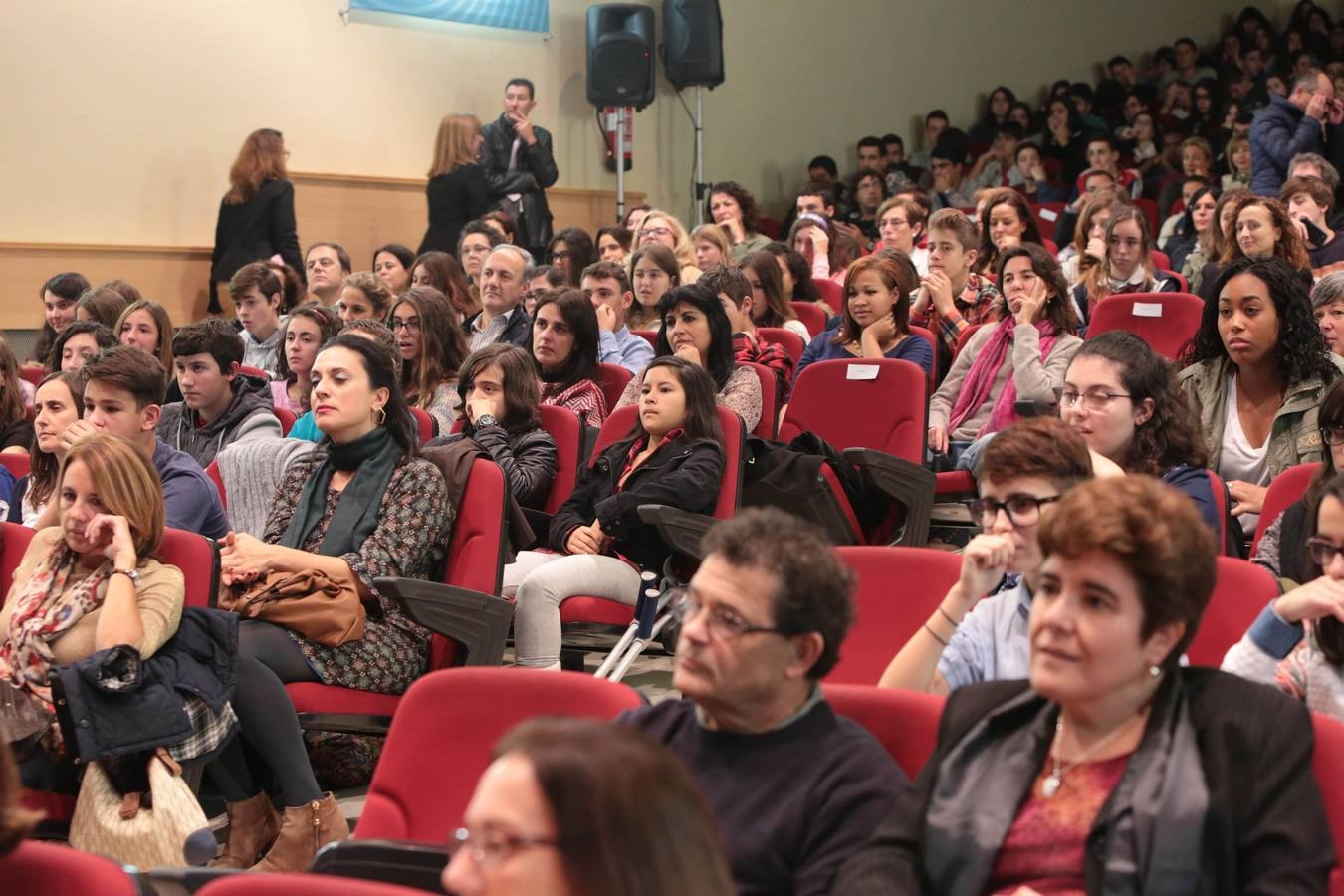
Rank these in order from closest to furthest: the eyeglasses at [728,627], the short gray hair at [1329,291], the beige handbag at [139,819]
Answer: the eyeglasses at [728,627] → the beige handbag at [139,819] → the short gray hair at [1329,291]

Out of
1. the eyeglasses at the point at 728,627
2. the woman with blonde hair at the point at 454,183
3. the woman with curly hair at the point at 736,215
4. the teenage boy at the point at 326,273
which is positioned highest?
the woman with blonde hair at the point at 454,183

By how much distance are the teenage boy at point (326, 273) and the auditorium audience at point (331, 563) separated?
3397 millimetres

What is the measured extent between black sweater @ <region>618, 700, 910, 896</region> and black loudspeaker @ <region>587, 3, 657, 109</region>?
8.12 metres

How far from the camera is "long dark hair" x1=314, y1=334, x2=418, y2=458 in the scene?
3.27 metres

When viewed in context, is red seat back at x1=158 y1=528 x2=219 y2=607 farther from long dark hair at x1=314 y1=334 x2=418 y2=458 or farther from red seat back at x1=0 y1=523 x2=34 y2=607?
long dark hair at x1=314 y1=334 x2=418 y2=458

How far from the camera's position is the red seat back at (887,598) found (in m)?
2.59

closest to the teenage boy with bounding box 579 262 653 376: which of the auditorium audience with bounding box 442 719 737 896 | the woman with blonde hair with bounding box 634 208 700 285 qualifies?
the woman with blonde hair with bounding box 634 208 700 285

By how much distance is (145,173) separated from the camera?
814 cm

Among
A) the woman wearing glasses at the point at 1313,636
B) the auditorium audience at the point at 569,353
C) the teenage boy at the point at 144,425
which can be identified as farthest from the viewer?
the auditorium audience at the point at 569,353

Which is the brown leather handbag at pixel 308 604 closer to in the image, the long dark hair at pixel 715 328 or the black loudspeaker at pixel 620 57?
the long dark hair at pixel 715 328

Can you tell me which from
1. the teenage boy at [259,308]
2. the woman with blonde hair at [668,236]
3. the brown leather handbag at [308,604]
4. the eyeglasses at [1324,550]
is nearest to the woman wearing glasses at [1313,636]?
the eyeglasses at [1324,550]

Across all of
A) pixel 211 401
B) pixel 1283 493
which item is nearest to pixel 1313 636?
pixel 1283 493

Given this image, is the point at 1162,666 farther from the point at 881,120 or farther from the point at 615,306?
the point at 881,120

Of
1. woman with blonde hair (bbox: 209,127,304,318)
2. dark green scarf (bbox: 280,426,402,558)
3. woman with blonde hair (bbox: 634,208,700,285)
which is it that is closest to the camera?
dark green scarf (bbox: 280,426,402,558)
